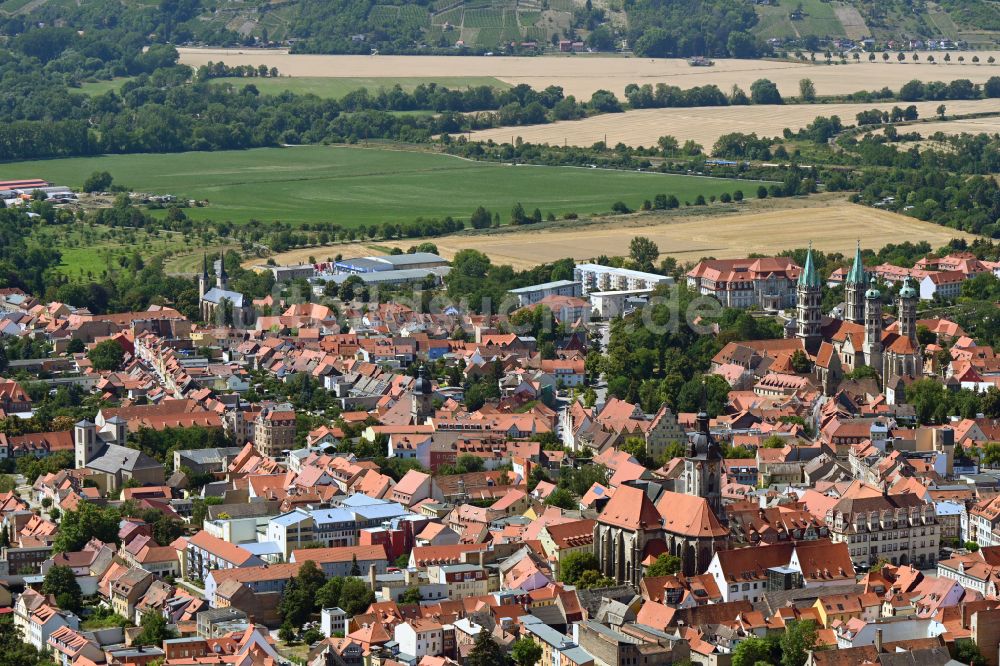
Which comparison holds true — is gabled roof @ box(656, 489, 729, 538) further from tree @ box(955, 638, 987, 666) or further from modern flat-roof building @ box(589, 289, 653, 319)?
modern flat-roof building @ box(589, 289, 653, 319)

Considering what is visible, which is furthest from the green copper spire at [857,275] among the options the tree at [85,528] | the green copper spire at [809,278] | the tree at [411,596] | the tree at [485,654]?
the tree at [485,654]

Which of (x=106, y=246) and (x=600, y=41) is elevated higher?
(x=600, y=41)

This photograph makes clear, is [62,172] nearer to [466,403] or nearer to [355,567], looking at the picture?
→ [466,403]

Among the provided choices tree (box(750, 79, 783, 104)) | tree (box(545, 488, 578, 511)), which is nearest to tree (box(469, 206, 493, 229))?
tree (box(750, 79, 783, 104))

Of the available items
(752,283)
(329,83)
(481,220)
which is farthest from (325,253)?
(329,83)

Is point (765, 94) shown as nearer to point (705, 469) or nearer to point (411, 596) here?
point (705, 469)

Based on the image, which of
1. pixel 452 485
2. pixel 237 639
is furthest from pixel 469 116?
pixel 237 639

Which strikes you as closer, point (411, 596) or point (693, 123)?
point (411, 596)
